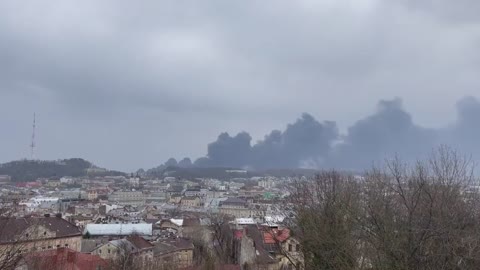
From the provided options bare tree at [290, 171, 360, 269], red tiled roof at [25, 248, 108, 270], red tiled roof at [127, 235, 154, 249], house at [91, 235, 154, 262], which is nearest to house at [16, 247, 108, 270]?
red tiled roof at [25, 248, 108, 270]

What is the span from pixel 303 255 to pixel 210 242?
1310 inches

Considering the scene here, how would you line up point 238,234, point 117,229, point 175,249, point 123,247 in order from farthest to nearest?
point 117,229
point 238,234
point 175,249
point 123,247

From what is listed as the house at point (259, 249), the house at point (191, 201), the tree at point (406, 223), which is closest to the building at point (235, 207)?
the house at point (191, 201)

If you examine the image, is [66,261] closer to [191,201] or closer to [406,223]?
[406,223]

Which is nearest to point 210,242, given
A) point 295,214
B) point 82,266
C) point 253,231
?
point 253,231

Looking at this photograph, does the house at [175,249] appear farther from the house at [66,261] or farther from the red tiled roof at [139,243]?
the house at [66,261]

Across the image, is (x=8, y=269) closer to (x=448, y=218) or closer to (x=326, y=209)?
(x=448, y=218)

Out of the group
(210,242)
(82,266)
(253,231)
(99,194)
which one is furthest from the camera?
(99,194)

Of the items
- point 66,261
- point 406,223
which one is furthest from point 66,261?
point 406,223

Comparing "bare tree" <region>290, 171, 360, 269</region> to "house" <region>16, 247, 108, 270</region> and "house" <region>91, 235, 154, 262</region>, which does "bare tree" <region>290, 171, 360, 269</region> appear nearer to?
"house" <region>16, 247, 108, 270</region>

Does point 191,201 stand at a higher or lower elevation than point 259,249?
higher

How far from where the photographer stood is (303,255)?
24.8 meters

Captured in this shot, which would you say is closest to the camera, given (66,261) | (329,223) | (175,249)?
(329,223)

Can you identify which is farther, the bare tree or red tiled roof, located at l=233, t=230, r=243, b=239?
red tiled roof, located at l=233, t=230, r=243, b=239
